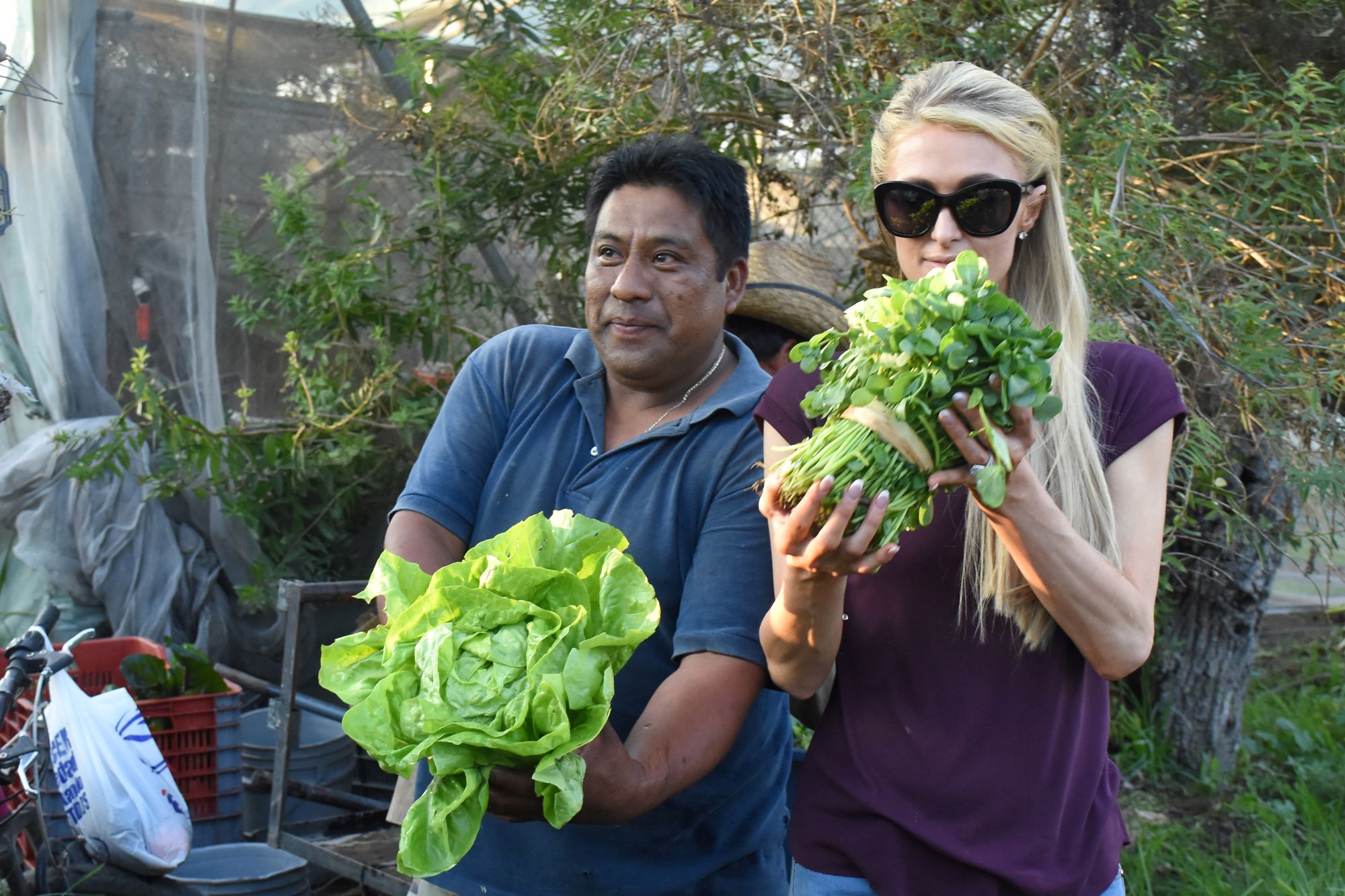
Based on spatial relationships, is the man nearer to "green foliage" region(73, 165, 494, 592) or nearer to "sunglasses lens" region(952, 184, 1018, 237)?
"sunglasses lens" region(952, 184, 1018, 237)

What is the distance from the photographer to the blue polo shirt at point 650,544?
7.03ft

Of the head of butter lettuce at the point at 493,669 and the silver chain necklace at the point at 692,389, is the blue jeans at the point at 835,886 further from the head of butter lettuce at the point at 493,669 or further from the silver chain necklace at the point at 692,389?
the silver chain necklace at the point at 692,389

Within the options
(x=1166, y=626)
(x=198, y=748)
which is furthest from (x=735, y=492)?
(x=1166, y=626)

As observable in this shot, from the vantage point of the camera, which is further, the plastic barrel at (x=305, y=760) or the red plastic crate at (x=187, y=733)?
the plastic barrel at (x=305, y=760)

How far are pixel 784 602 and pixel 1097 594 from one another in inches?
19.1

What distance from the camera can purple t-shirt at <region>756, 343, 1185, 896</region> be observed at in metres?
1.82

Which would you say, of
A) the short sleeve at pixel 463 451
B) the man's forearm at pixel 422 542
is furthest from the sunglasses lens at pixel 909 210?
the man's forearm at pixel 422 542

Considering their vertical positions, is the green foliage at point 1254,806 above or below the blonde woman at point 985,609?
below

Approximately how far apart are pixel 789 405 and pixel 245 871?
322 cm

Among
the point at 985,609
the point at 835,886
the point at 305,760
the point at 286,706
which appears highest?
the point at 985,609

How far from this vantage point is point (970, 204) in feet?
6.34

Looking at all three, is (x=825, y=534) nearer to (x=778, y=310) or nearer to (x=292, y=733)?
(x=778, y=310)

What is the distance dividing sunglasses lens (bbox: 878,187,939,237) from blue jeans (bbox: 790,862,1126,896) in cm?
111

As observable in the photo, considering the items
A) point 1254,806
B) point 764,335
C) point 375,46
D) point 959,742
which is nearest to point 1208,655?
point 1254,806
